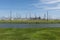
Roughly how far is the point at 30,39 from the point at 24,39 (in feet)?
3.89

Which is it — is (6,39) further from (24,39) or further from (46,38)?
(46,38)

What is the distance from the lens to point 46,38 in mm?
28859

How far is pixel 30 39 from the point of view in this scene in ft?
89.9

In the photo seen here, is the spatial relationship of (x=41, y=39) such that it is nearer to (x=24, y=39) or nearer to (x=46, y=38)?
(x=46, y=38)

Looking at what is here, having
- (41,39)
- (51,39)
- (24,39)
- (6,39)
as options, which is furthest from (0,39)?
(51,39)

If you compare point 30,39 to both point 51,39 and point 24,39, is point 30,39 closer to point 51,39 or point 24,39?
point 24,39

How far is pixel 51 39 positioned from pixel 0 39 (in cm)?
983

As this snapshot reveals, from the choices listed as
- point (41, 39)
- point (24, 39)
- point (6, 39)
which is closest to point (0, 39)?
point (6, 39)

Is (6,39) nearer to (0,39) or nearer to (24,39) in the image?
(0,39)

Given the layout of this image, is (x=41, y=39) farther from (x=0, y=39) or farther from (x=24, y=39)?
(x=0, y=39)

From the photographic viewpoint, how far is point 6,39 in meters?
28.8

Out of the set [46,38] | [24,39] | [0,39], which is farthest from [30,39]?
[0,39]

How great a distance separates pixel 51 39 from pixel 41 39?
1.86 metres

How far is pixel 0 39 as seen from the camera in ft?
94.8
